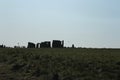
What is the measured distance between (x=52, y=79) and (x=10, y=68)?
5784 mm

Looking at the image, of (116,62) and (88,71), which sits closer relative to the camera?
(88,71)

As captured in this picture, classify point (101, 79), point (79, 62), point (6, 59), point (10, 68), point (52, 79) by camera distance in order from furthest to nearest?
point (6, 59)
point (10, 68)
point (79, 62)
point (52, 79)
point (101, 79)

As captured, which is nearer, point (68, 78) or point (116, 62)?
point (68, 78)

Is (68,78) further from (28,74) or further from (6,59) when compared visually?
(6,59)

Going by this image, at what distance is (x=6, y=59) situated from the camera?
27.8 metres

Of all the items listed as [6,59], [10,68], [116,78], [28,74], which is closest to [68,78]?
[116,78]

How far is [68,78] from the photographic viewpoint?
17.7 meters

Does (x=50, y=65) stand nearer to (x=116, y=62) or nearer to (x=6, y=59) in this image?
(x=116, y=62)

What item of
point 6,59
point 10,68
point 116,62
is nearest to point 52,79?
point 116,62

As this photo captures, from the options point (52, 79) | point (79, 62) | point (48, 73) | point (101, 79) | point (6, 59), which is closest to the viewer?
point (101, 79)

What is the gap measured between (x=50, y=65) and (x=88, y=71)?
11.6ft

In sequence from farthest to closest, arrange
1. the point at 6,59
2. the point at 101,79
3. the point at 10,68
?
the point at 6,59 < the point at 10,68 < the point at 101,79

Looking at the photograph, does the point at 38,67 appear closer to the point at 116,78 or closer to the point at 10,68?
the point at 10,68

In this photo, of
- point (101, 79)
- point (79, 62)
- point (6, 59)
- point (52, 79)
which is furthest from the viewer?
point (6, 59)
